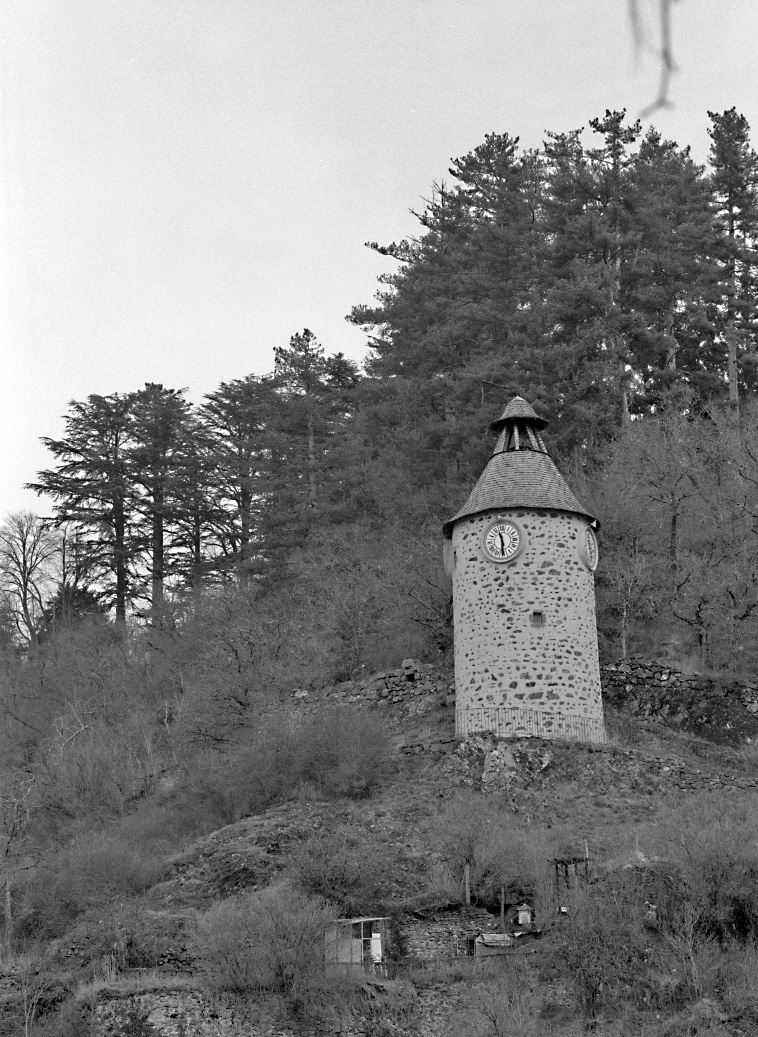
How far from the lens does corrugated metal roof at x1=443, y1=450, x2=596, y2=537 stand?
23.3 metres

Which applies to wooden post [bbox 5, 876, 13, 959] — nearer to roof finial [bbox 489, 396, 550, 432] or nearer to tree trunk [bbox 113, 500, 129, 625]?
roof finial [bbox 489, 396, 550, 432]

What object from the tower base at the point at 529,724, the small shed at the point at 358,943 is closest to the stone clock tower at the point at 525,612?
the tower base at the point at 529,724

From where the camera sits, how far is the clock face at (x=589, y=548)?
23.4 m

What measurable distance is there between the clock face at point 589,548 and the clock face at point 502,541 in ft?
4.73

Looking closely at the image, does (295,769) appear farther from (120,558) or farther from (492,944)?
(120,558)

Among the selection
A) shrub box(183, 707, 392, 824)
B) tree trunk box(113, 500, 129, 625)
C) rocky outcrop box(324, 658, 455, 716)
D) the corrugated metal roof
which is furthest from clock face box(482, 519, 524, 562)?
tree trunk box(113, 500, 129, 625)

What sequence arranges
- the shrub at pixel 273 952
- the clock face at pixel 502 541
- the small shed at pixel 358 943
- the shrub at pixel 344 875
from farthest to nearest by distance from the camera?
1. the clock face at pixel 502 541
2. the shrub at pixel 344 875
3. the small shed at pixel 358 943
4. the shrub at pixel 273 952

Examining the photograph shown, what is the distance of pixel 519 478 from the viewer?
78.9 feet

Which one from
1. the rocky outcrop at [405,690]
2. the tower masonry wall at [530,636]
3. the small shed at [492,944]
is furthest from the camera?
the rocky outcrop at [405,690]

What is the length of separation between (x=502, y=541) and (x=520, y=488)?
134cm

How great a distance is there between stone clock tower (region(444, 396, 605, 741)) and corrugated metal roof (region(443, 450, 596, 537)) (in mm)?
31

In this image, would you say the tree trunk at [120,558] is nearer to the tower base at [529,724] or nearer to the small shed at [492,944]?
the tower base at [529,724]

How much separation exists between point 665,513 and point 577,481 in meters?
2.61

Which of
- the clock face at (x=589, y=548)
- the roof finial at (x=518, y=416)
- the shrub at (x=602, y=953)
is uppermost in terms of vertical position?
the roof finial at (x=518, y=416)
